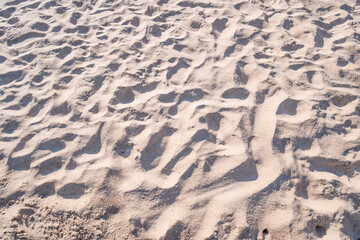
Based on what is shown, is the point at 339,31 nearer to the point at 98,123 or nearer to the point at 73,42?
the point at 98,123

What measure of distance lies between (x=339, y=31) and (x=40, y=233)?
3813mm

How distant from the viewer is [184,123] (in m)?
2.40

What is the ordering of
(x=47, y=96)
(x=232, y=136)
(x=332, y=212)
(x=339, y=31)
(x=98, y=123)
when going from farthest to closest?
(x=339, y=31), (x=47, y=96), (x=98, y=123), (x=232, y=136), (x=332, y=212)

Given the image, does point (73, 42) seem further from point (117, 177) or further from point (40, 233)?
point (40, 233)

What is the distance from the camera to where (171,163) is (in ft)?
7.05

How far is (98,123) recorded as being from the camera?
2465mm

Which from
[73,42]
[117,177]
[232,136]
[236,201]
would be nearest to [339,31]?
[232,136]

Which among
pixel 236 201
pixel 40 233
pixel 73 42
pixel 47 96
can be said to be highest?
pixel 73 42

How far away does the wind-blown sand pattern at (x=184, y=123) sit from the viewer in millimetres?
1872

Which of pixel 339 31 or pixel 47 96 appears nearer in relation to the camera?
pixel 47 96

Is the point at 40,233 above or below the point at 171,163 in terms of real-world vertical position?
below

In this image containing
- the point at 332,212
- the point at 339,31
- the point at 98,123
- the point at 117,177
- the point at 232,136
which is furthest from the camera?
the point at 339,31

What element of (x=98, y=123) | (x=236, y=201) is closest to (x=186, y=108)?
(x=98, y=123)

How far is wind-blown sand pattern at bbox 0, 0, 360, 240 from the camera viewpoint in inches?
73.7
